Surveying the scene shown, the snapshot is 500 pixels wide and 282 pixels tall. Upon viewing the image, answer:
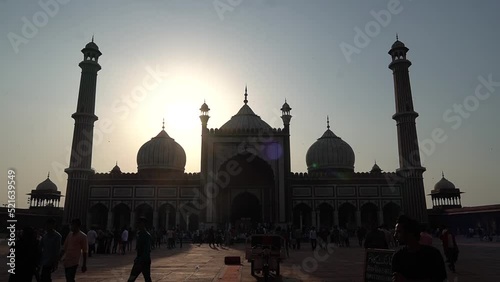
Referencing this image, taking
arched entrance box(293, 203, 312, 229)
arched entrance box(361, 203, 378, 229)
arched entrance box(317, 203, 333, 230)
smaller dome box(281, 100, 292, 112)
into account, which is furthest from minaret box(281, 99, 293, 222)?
arched entrance box(361, 203, 378, 229)

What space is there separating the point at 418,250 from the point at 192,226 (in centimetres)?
3136

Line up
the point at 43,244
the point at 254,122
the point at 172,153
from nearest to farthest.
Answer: the point at 43,244 < the point at 254,122 < the point at 172,153

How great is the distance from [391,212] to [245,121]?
14787mm

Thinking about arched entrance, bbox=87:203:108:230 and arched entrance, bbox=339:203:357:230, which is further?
arched entrance, bbox=339:203:357:230

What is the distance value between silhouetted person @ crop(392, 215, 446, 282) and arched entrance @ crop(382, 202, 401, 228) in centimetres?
3186

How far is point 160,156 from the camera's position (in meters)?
38.9

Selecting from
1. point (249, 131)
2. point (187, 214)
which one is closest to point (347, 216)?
point (249, 131)

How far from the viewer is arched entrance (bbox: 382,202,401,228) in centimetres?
3347

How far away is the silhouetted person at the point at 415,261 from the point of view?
3.08 metres

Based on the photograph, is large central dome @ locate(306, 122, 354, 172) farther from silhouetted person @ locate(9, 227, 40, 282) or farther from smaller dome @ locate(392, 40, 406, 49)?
silhouetted person @ locate(9, 227, 40, 282)

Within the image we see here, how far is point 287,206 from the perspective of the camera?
102 feet

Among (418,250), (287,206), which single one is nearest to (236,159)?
(287,206)

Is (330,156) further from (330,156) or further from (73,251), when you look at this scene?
(73,251)

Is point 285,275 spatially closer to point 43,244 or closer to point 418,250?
point 43,244
